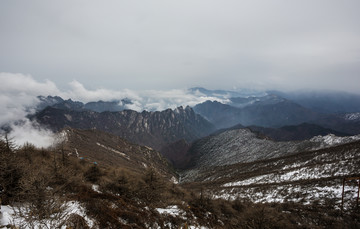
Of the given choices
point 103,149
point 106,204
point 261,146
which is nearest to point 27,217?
point 106,204

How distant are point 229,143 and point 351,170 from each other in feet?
482

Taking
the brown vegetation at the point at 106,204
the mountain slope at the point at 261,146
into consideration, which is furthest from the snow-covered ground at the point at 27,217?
the mountain slope at the point at 261,146

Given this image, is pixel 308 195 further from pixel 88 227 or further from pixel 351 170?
pixel 88 227

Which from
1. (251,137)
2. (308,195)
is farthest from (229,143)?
(308,195)

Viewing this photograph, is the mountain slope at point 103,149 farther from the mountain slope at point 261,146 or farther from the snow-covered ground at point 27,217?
the snow-covered ground at point 27,217

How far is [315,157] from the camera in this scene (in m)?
63.3

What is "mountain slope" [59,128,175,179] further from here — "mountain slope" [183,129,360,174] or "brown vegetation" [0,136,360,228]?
"brown vegetation" [0,136,360,228]

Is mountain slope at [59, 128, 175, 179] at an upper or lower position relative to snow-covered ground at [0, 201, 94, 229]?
lower

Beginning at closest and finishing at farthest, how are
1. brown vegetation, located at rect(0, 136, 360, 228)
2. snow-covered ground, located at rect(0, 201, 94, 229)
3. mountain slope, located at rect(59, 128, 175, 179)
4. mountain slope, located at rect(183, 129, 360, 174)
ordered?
snow-covered ground, located at rect(0, 201, 94, 229) < brown vegetation, located at rect(0, 136, 360, 228) < mountain slope, located at rect(183, 129, 360, 174) < mountain slope, located at rect(59, 128, 175, 179)

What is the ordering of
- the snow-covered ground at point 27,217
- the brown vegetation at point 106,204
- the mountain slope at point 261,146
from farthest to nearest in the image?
the mountain slope at point 261,146 < the brown vegetation at point 106,204 < the snow-covered ground at point 27,217

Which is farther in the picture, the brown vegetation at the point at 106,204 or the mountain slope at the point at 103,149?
the mountain slope at the point at 103,149

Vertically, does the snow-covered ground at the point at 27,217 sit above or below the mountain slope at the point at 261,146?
above

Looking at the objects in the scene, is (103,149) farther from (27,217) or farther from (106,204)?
(27,217)

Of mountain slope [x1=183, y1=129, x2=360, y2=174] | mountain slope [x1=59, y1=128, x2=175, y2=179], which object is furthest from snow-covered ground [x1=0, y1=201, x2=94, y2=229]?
mountain slope [x1=183, y1=129, x2=360, y2=174]
